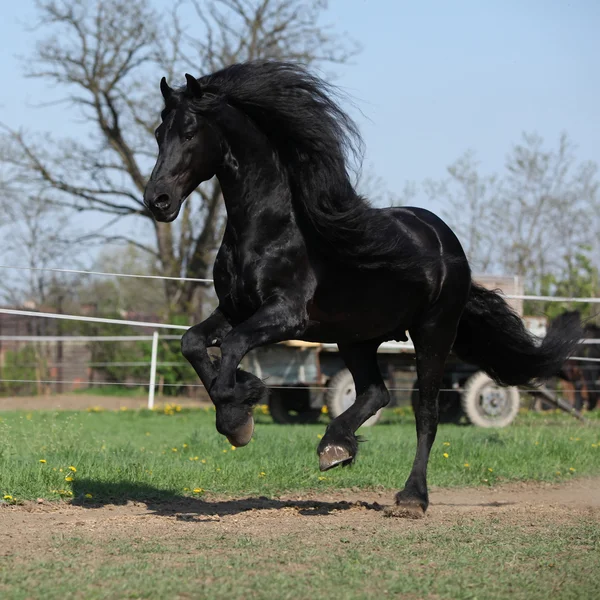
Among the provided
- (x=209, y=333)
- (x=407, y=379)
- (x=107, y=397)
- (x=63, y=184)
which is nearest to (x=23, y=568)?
(x=209, y=333)

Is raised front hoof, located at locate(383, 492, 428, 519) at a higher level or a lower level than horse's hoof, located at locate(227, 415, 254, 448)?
lower

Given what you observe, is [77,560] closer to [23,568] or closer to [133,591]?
[23,568]

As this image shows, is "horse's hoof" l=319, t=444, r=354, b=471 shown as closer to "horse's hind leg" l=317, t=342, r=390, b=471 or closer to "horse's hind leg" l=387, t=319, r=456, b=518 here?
"horse's hind leg" l=317, t=342, r=390, b=471

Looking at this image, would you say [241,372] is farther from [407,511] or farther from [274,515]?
[407,511]

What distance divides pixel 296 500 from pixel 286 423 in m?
9.08

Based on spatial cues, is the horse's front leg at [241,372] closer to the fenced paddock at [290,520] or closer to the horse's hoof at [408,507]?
the fenced paddock at [290,520]

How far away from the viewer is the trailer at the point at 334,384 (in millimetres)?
15102

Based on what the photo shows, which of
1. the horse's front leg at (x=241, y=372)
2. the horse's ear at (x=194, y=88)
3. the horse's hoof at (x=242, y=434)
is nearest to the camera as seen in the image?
the horse's front leg at (x=241, y=372)

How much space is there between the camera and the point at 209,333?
5758 millimetres

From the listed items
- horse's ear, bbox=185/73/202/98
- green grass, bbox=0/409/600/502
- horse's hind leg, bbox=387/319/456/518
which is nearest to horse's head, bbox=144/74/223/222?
horse's ear, bbox=185/73/202/98

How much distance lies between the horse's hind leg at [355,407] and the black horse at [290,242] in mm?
12

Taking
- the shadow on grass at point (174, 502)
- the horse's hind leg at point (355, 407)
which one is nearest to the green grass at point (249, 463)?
the shadow on grass at point (174, 502)

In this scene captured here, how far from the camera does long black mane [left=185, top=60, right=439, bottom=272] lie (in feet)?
19.2

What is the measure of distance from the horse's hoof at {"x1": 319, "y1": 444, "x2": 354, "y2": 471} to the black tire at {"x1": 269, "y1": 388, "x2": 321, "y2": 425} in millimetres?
10026
